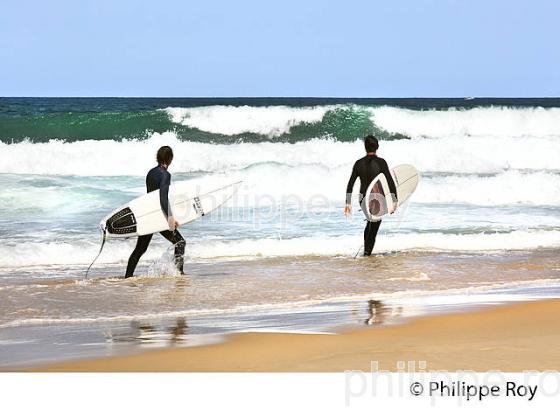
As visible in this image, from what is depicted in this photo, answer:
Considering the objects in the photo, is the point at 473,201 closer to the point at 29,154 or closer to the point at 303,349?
the point at 303,349

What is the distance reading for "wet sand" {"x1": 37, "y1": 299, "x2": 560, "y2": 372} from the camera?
15.7ft

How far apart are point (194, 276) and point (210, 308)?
4.84ft

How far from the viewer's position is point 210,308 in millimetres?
6551

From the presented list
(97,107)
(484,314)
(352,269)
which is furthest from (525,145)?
(97,107)

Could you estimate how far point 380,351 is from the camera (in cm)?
509

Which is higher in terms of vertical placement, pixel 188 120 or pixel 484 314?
pixel 188 120

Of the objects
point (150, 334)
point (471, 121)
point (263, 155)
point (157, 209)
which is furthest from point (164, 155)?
point (471, 121)

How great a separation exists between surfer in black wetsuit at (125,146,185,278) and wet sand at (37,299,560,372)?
6.86 ft

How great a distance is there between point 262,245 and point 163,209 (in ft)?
8.10

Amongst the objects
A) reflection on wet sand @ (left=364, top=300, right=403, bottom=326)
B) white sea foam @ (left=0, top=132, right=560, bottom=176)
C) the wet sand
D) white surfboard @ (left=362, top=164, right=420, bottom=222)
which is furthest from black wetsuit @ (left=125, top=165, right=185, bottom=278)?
white sea foam @ (left=0, top=132, right=560, bottom=176)

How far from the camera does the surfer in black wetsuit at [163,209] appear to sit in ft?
24.3

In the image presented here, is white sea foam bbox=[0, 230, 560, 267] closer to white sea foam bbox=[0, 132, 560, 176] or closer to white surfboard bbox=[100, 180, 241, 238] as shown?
white surfboard bbox=[100, 180, 241, 238]
